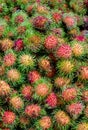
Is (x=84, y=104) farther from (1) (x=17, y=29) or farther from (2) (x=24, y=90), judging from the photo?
(1) (x=17, y=29)

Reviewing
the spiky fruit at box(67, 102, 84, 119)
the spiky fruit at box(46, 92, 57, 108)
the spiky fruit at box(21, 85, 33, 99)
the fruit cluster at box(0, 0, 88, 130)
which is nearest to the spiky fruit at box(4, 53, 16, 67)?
the fruit cluster at box(0, 0, 88, 130)

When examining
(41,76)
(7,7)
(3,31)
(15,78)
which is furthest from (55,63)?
(7,7)

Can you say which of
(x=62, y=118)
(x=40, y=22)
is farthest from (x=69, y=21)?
(x=62, y=118)

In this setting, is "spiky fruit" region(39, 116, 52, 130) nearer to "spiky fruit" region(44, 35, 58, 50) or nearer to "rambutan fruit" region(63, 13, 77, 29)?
"spiky fruit" region(44, 35, 58, 50)

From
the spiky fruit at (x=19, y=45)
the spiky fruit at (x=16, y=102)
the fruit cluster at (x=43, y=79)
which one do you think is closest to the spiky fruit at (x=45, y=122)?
the fruit cluster at (x=43, y=79)

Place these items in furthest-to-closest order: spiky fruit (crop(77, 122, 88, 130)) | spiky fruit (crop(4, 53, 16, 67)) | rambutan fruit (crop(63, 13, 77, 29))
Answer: rambutan fruit (crop(63, 13, 77, 29)) < spiky fruit (crop(4, 53, 16, 67)) < spiky fruit (crop(77, 122, 88, 130))

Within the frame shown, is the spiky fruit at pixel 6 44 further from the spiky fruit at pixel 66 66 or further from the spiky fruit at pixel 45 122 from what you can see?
the spiky fruit at pixel 45 122
